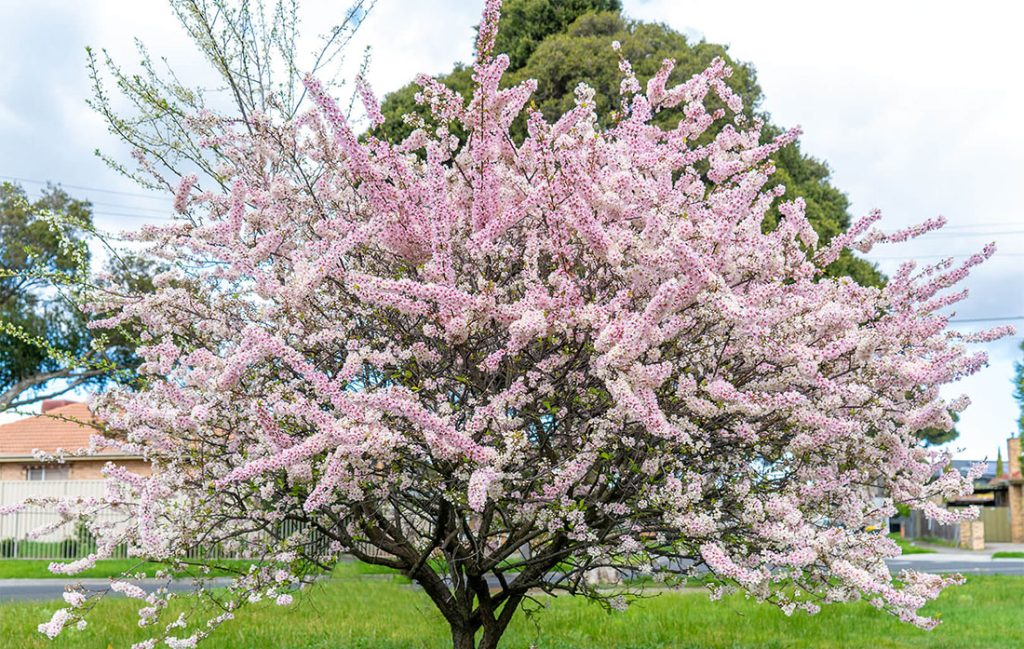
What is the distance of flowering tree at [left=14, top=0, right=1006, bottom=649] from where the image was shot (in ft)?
15.6

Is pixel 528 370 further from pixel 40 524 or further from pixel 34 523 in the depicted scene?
pixel 40 524

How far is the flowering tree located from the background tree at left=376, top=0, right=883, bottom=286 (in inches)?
377

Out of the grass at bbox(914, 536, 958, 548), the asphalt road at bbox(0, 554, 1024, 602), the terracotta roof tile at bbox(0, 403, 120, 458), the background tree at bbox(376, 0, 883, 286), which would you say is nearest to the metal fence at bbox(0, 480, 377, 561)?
the terracotta roof tile at bbox(0, 403, 120, 458)

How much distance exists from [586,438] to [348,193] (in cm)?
238

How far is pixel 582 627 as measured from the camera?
31.8 ft

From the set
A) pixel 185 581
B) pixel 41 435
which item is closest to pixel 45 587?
pixel 185 581

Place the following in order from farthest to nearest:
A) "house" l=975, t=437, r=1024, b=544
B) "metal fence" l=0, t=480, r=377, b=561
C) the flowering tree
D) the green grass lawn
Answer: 1. "house" l=975, t=437, r=1024, b=544
2. "metal fence" l=0, t=480, r=377, b=561
3. the green grass lawn
4. the flowering tree

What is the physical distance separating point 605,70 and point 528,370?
1256 cm

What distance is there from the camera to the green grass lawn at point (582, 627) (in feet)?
28.9

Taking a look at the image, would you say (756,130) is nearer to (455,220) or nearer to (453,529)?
(455,220)

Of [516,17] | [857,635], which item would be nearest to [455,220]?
[857,635]

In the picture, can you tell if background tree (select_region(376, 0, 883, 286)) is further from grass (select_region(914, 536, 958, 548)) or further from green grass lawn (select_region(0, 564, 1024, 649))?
grass (select_region(914, 536, 958, 548))

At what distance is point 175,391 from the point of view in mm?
5629

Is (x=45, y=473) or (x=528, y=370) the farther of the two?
(x=45, y=473)
